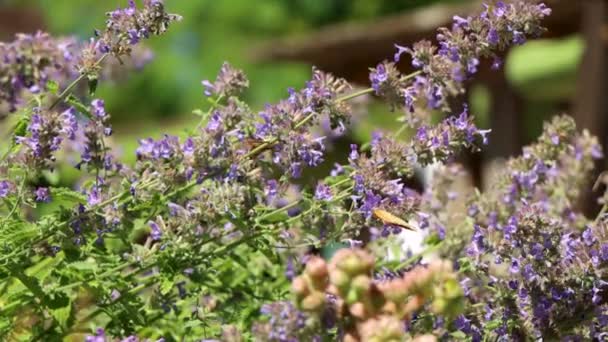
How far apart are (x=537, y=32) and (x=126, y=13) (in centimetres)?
65

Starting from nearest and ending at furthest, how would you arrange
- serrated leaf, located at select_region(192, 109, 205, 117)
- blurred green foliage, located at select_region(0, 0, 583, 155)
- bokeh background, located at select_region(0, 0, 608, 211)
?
serrated leaf, located at select_region(192, 109, 205, 117) < bokeh background, located at select_region(0, 0, 608, 211) < blurred green foliage, located at select_region(0, 0, 583, 155)

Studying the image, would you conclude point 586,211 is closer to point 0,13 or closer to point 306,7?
point 306,7

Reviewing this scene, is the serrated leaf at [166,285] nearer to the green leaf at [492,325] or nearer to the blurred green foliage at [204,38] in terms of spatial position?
the green leaf at [492,325]

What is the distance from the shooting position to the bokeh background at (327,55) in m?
6.70

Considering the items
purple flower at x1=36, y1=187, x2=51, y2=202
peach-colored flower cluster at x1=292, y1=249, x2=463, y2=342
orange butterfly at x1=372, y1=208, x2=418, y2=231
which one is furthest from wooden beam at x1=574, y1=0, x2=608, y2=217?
peach-colored flower cluster at x1=292, y1=249, x2=463, y2=342

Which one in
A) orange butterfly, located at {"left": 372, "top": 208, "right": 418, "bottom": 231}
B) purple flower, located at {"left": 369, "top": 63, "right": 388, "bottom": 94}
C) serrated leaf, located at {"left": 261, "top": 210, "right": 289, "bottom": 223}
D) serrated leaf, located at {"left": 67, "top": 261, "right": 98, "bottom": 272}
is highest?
purple flower, located at {"left": 369, "top": 63, "right": 388, "bottom": 94}

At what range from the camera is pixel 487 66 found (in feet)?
25.2

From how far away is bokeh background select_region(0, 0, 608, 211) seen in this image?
6695 millimetres

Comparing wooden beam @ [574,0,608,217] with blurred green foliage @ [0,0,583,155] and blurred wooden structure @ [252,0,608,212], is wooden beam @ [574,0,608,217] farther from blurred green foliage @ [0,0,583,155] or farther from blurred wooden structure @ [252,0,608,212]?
blurred green foliage @ [0,0,583,155]

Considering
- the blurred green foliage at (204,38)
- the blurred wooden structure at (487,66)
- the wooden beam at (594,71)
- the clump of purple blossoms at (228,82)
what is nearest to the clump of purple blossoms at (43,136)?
the clump of purple blossoms at (228,82)

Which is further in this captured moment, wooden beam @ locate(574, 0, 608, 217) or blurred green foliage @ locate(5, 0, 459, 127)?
blurred green foliage @ locate(5, 0, 459, 127)

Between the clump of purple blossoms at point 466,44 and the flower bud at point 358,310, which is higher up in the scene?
the clump of purple blossoms at point 466,44

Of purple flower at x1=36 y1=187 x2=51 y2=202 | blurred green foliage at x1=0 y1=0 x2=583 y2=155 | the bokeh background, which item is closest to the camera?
purple flower at x1=36 y1=187 x2=51 y2=202

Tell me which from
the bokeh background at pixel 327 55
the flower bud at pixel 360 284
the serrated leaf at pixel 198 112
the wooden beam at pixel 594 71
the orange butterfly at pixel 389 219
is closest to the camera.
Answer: the flower bud at pixel 360 284
